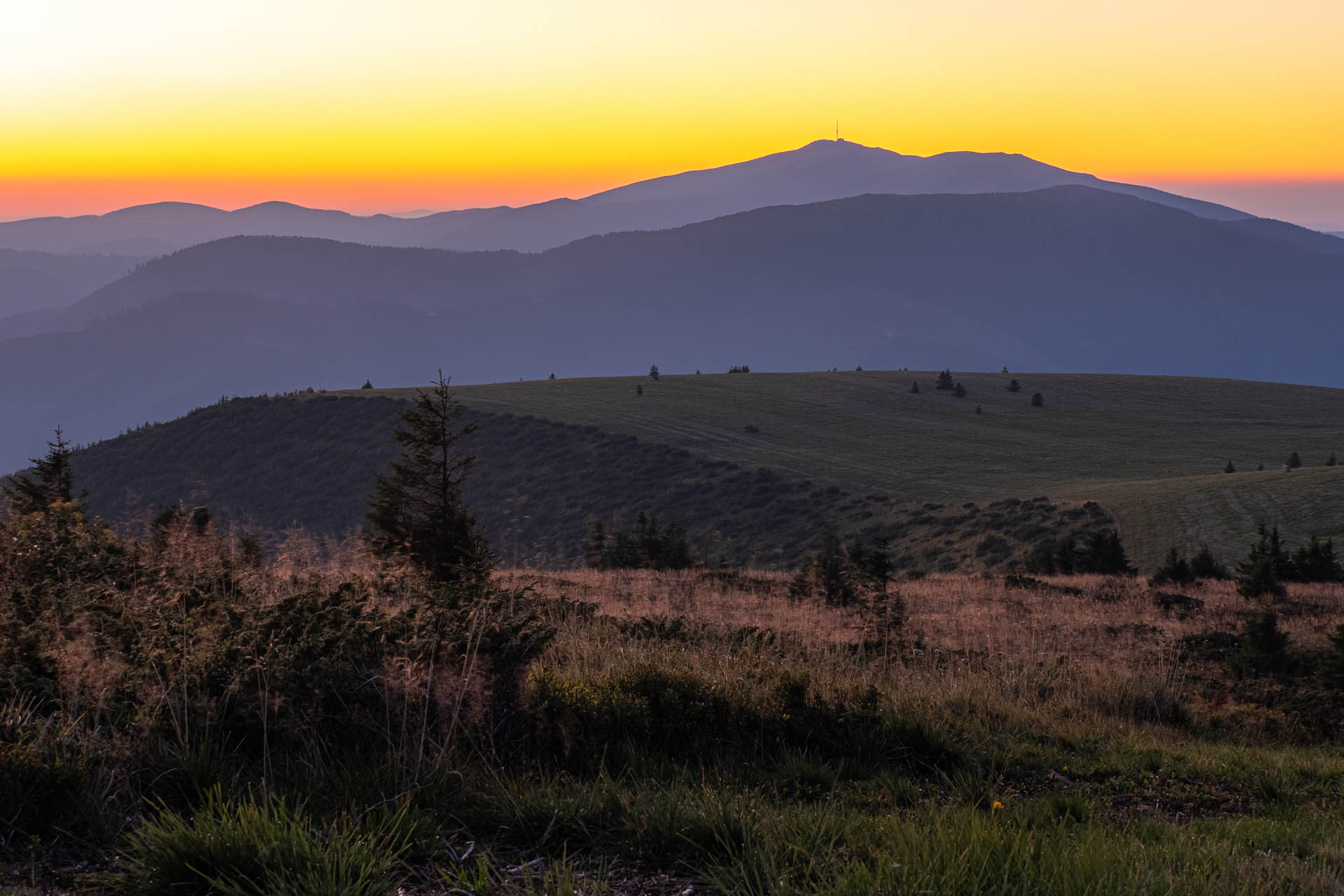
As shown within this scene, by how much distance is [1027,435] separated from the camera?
196 ft

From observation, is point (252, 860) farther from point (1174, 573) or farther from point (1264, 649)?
point (1174, 573)

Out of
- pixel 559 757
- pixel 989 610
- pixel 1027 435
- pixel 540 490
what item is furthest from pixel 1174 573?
pixel 1027 435

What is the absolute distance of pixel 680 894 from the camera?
306 centimetres

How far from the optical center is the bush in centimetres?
281

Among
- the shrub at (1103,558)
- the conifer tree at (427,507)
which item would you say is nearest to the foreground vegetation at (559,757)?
the conifer tree at (427,507)

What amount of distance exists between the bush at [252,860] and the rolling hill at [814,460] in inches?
1064

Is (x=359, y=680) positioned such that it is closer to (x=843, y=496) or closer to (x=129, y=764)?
(x=129, y=764)

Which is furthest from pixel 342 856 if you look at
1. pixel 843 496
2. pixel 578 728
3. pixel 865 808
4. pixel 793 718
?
pixel 843 496

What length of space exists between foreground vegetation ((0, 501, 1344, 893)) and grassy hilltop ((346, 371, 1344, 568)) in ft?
92.5

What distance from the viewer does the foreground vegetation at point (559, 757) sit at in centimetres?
303

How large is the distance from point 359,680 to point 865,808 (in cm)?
267

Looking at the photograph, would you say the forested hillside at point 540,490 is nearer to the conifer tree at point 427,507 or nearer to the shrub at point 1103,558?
the shrub at point 1103,558

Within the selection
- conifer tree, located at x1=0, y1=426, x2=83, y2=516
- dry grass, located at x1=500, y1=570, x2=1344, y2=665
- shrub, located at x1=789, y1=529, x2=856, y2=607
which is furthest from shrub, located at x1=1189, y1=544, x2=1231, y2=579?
conifer tree, located at x1=0, y1=426, x2=83, y2=516

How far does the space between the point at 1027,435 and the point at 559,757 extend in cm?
6075
